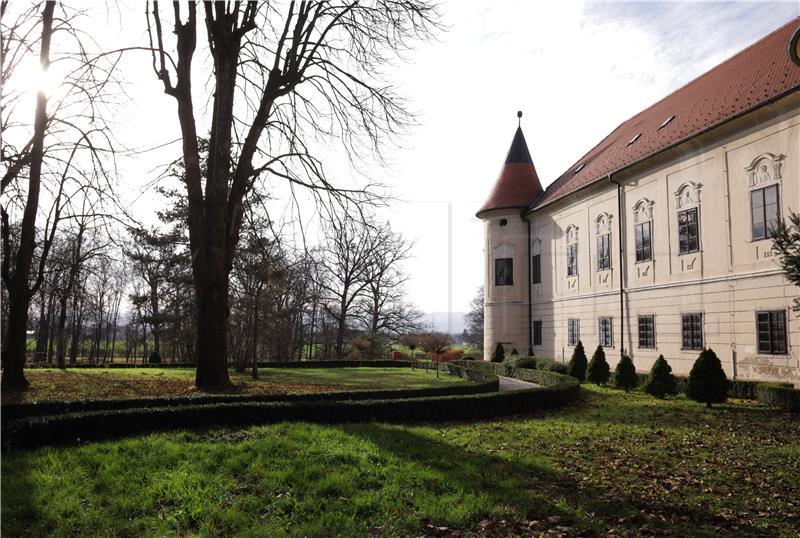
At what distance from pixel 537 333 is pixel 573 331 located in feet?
14.3

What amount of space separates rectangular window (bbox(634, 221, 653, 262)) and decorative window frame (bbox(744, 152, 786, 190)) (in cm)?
531

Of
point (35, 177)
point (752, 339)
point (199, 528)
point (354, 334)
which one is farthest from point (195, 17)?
point (354, 334)

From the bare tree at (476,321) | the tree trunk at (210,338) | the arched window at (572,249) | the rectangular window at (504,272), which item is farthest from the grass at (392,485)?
the bare tree at (476,321)

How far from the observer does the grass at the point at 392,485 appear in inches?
211

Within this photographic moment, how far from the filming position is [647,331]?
22625mm

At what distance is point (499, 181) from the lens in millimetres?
36125

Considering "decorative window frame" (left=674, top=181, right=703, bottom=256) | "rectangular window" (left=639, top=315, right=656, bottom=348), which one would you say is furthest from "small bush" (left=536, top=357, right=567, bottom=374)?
"decorative window frame" (left=674, top=181, right=703, bottom=256)

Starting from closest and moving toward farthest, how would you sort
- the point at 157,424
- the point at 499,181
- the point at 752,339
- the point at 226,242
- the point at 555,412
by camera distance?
the point at 157,424 → the point at 555,412 → the point at 226,242 → the point at 752,339 → the point at 499,181

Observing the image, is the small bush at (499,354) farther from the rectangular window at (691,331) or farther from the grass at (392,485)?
the grass at (392,485)

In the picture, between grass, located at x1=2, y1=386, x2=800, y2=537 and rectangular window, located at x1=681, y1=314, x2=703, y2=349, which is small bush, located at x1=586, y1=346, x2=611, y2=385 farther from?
grass, located at x1=2, y1=386, x2=800, y2=537

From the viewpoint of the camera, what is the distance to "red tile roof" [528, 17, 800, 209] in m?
17.9

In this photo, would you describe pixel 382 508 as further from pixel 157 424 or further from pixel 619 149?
pixel 619 149

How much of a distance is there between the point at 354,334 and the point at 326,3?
35640 millimetres

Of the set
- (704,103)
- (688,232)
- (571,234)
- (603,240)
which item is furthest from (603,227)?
(704,103)
